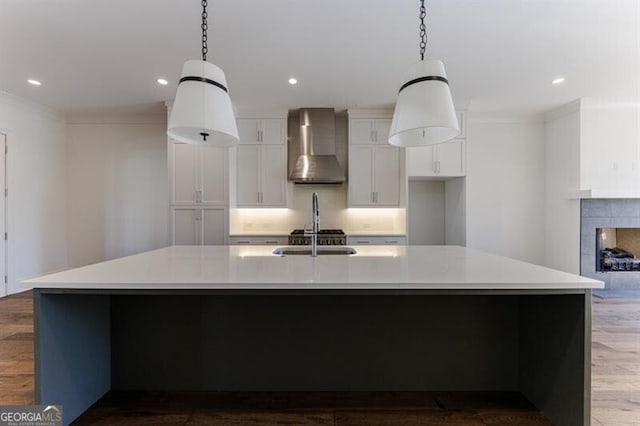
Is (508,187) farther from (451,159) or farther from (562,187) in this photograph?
(451,159)

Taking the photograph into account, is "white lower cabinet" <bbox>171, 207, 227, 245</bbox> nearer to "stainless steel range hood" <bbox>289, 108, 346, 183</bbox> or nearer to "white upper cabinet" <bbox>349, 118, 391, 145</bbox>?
"stainless steel range hood" <bbox>289, 108, 346, 183</bbox>

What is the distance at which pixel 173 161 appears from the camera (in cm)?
459

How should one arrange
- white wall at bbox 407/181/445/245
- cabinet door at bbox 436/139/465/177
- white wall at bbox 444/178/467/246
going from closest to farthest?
cabinet door at bbox 436/139/465/177 → white wall at bbox 444/178/467/246 → white wall at bbox 407/181/445/245

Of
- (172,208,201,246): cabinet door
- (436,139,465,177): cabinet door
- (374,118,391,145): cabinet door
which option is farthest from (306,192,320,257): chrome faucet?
(436,139,465,177): cabinet door

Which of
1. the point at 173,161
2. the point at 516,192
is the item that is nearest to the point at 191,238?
the point at 173,161

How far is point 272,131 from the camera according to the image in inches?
189

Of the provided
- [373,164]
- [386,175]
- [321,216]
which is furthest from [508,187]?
[321,216]

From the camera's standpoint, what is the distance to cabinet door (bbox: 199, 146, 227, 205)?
4.59 metres

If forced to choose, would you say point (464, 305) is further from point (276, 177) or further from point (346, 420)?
point (276, 177)

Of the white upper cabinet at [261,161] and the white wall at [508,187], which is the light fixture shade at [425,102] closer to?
the white upper cabinet at [261,161]

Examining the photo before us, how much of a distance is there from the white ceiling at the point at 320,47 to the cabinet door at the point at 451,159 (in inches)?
27.9

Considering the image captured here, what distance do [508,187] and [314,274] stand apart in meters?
4.93

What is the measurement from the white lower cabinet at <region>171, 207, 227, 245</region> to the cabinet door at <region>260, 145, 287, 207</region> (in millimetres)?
669

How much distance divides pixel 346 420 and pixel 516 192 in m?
4.92
